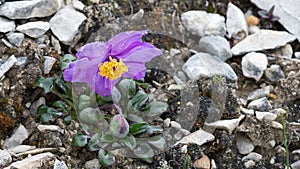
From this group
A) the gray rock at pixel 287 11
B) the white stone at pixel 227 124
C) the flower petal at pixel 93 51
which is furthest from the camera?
the gray rock at pixel 287 11

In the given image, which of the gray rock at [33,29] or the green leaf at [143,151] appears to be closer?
the green leaf at [143,151]

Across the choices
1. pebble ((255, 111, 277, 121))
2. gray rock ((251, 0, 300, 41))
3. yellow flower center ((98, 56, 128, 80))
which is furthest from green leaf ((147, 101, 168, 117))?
gray rock ((251, 0, 300, 41))

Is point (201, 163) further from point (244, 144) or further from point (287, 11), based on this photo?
point (287, 11)

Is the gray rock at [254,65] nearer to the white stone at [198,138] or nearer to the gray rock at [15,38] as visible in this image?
the white stone at [198,138]

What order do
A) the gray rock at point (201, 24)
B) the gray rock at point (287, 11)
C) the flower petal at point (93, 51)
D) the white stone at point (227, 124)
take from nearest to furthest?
the flower petal at point (93, 51) < the white stone at point (227, 124) < the gray rock at point (201, 24) < the gray rock at point (287, 11)

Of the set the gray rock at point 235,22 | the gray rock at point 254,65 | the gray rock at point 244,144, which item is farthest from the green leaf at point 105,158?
the gray rock at point 235,22

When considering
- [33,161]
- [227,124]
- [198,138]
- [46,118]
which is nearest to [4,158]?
[33,161]

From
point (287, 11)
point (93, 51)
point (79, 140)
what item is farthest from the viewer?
point (287, 11)

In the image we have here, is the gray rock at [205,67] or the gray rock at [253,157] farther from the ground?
the gray rock at [205,67]
